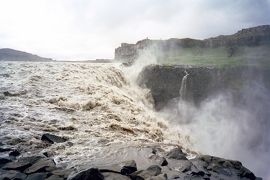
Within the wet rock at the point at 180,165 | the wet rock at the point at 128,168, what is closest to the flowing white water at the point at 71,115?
the wet rock at the point at 128,168

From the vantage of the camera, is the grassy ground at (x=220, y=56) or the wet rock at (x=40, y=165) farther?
the grassy ground at (x=220, y=56)

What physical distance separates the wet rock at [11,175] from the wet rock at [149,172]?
117 inches

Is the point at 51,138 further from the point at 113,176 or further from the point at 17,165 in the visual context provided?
the point at 113,176

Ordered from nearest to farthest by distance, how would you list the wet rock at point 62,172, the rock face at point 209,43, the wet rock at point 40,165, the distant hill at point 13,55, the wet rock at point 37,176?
the wet rock at point 37,176
the wet rock at point 62,172
the wet rock at point 40,165
the rock face at point 209,43
the distant hill at point 13,55

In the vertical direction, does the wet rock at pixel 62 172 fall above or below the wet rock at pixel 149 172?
above

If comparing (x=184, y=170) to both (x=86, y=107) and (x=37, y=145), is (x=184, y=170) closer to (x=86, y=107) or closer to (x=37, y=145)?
(x=37, y=145)

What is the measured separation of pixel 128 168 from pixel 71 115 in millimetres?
5141

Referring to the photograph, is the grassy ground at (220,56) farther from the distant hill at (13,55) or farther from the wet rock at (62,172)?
the wet rock at (62,172)

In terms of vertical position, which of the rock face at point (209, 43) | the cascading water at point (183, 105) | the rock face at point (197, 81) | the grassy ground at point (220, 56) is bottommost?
the cascading water at point (183, 105)

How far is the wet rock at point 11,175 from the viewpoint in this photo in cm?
920

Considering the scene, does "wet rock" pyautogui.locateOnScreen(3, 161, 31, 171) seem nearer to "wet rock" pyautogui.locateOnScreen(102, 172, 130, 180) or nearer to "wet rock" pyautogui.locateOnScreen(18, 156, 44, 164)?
"wet rock" pyautogui.locateOnScreen(18, 156, 44, 164)

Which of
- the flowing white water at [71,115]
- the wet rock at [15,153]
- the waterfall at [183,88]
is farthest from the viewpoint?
the waterfall at [183,88]

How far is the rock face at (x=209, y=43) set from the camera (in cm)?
4079

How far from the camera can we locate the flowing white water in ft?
38.4
